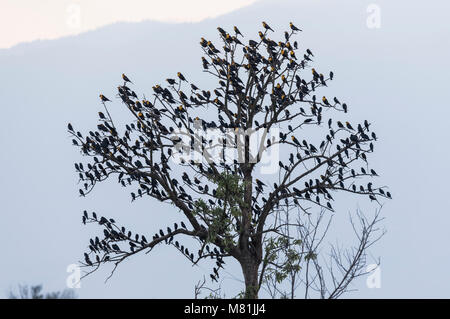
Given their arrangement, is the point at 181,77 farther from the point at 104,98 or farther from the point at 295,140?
the point at 295,140

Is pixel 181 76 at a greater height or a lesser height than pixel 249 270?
greater

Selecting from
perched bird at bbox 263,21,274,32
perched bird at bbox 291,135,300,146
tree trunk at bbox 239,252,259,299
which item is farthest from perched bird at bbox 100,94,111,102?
tree trunk at bbox 239,252,259,299

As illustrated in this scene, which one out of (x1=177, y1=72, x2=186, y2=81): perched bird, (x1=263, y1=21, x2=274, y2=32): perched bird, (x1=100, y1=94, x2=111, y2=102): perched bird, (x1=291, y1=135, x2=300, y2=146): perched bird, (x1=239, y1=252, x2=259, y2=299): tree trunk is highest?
(x1=263, y1=21, x2=274, y2=32): perched bird

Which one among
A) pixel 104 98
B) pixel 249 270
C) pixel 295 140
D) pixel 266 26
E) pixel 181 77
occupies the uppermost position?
pixel 266 26

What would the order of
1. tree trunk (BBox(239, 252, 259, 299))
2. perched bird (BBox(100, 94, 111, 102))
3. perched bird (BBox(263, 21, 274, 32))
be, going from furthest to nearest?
1. perched bird (BBox(263, 21, 274, 32))
2. tree trunk (BBox(239, 252, 259, 299))
3. perched bird (BBox(100, 94, 111, 102))

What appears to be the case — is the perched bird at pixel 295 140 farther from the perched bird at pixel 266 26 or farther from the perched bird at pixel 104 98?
the perched bird at pixel 104 98

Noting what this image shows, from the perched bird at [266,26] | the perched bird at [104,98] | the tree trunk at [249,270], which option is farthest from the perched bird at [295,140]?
the perched bird at [104,98]

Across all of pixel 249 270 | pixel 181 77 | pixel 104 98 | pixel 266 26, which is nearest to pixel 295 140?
pixel 266 26

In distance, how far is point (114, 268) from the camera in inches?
425

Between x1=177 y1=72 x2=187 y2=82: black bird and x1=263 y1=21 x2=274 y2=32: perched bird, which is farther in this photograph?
x1=263 y1=21 x2=274 y2=32: perched bird

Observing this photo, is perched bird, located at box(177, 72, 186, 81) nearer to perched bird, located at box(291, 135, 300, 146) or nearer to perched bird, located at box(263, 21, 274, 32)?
perched bird, located at box(263, 21, 274, 32)
